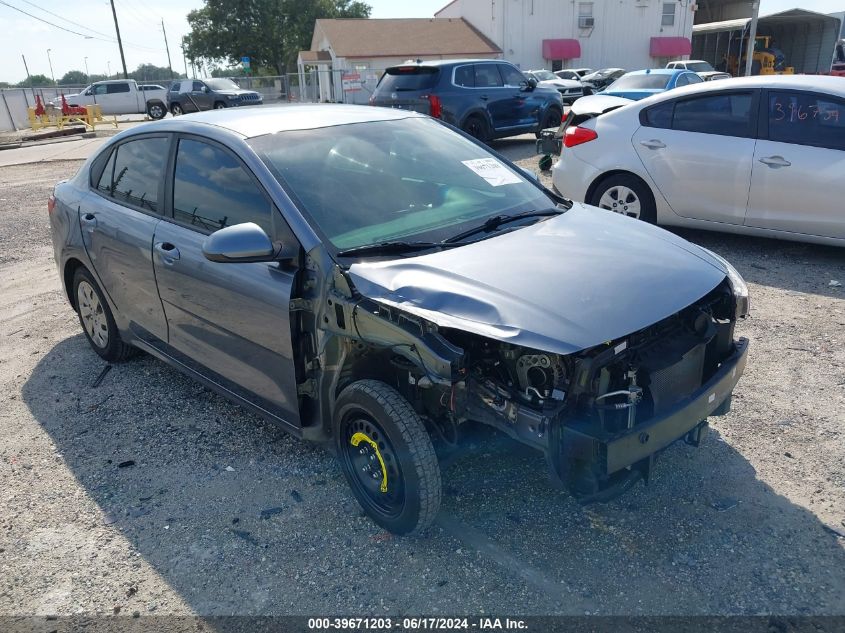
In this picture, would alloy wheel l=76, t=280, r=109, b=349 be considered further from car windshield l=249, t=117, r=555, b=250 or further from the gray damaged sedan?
car windshield l=249, t=117, r=555, b=250

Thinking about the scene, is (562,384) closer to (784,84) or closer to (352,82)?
(784,84)

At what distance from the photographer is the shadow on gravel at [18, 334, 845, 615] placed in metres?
2.63

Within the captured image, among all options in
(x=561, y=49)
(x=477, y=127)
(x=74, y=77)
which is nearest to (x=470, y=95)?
(x=477, y=127)

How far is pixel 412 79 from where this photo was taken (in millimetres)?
13062

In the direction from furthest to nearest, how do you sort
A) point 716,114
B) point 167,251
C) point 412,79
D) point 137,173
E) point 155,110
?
1. point 155,110
2. point 412,79
3. point 716,114
4. point 137,173
5. point 167,251

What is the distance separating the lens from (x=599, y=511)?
3.12m

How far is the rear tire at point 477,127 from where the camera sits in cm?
1331

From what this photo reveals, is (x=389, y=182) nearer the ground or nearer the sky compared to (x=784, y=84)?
→ nearer the ground

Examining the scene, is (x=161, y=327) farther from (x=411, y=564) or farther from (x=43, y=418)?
(x=411, y=564)

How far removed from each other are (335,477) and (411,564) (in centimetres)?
77

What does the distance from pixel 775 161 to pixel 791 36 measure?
4546cm

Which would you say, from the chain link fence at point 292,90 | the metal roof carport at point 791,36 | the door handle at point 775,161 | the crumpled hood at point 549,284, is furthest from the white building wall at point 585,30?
the crumpled hood at point 549,284

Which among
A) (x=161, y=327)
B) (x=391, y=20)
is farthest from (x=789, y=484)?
(x=391, y=20)

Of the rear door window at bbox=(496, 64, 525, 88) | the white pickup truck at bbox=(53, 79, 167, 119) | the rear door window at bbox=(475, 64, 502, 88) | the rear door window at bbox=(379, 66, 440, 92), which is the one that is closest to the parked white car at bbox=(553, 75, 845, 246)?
the rear door window at bbox=(379, 66, 440, 92)
